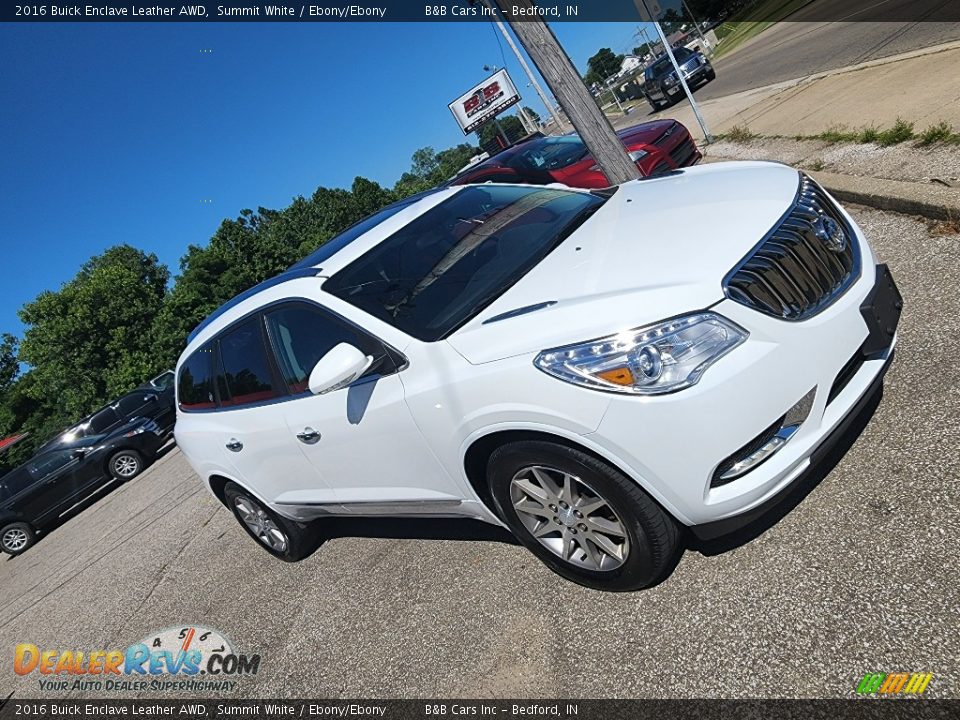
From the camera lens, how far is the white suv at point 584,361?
7.86ft

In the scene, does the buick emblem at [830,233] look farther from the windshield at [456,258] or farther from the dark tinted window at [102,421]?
the dark tinted window at [102,421]

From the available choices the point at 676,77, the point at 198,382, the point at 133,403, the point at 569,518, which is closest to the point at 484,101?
the point at 676,77

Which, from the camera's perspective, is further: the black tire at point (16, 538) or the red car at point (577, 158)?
the black tire at point (16, 538)

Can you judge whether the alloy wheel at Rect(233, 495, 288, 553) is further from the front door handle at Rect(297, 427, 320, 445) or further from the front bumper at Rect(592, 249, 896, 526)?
the front bumper at Rect(592, 249, 896, 526)

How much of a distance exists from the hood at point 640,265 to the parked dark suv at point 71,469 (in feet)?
39.5

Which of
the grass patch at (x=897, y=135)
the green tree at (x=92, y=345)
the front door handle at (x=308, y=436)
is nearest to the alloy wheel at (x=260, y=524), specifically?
the front door handle at (x=308, y=436)

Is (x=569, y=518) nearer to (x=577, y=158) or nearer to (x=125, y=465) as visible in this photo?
(x=577, y=158)

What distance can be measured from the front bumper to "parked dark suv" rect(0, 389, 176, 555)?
12.7 m

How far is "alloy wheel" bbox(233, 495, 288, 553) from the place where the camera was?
4.64 metres

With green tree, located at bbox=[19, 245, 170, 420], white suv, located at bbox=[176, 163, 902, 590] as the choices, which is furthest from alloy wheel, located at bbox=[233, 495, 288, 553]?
green tree, located at bbox=[19, 245, 170, 420]

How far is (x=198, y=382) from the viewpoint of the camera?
4695 millimetres

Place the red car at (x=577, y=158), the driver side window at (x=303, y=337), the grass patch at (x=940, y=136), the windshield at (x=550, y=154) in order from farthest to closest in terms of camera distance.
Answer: the windshield at (x=550, y=154) < the red car at (x=577, y=158) < the grass patch at (x=940, y=136) < the driver side window at (x=303, y=337)

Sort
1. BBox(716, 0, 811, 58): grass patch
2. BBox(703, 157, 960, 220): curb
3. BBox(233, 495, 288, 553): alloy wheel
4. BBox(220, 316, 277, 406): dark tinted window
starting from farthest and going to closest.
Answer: BBox(716, 0, 811, 58): grass patch < BBox(233, 495, 288, 553): alloy wheel < BBox(703, 157, 960, 220): curb < BBox(220, 316, 277, 406): dark tinted window

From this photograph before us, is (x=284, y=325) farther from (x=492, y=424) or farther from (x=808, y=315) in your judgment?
(x=808, y=315)
